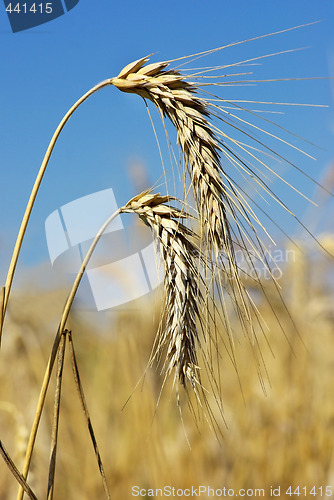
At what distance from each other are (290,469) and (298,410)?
188 millimetres

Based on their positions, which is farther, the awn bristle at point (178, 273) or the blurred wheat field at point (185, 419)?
the blurred wheat field at point (185, 419)

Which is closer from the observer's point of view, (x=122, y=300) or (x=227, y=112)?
(x=227, y=112)

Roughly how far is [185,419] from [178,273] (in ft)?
3.50

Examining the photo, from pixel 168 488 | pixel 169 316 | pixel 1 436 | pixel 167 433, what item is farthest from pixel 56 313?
pixel 169 316

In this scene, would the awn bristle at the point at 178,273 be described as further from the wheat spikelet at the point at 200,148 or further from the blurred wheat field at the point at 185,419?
the blurred wheat field at the point at 185,419

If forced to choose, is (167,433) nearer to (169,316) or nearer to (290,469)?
(290,469)

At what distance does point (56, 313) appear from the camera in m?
1.95

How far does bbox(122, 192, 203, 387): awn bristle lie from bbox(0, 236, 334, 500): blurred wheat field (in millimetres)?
585

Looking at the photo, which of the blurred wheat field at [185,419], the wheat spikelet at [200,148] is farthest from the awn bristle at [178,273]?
the blurred wheat field at [185,419]

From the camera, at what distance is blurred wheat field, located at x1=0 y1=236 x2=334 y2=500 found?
5.17 feet

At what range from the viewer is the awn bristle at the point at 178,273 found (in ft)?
2.91

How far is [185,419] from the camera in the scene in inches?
71.0

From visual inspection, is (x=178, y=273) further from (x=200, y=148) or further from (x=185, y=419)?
(x=185, y=419)

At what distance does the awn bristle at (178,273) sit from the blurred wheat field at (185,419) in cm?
58
